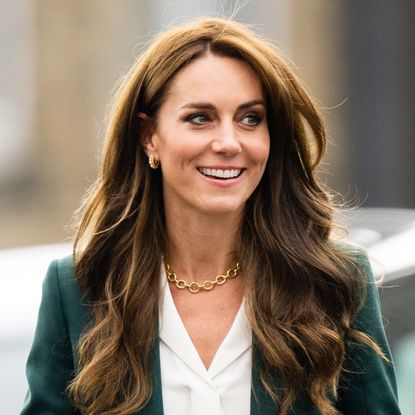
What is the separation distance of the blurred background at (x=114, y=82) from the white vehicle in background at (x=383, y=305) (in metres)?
7.87

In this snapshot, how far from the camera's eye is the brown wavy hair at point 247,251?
126 inches

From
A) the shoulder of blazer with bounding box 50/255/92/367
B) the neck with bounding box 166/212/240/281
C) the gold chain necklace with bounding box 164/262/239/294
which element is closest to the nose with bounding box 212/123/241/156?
the neck with bounding box 166/212/240/281

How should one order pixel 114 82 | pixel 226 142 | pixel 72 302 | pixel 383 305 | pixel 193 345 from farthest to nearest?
pixel 114 82 < pixel 383 305 < pixel 72 302 < pixel 193 345 < pixel 226 142

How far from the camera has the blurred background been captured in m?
11.9

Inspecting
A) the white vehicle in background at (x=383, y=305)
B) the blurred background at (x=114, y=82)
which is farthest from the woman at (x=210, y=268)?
the blurred background at (x=114, y=82)

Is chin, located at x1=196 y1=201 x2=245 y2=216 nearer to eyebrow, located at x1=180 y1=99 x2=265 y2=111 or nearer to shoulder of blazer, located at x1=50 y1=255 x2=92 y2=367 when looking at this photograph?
eyebrow, located at x1=180 y1=99 x2=265 y2=111

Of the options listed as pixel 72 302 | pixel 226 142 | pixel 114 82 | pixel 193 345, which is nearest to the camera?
pixel 226 142

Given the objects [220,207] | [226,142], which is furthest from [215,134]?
[220,207]

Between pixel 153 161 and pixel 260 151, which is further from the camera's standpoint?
pixel 153 161

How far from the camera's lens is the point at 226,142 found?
10.2 ft

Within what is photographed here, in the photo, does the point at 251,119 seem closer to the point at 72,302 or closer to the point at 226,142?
the point at 226,142

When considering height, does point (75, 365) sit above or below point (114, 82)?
above

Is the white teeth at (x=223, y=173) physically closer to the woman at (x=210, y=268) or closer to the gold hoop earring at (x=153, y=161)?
the woman at (x=210, y=268)

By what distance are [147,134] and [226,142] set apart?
0.35 m
